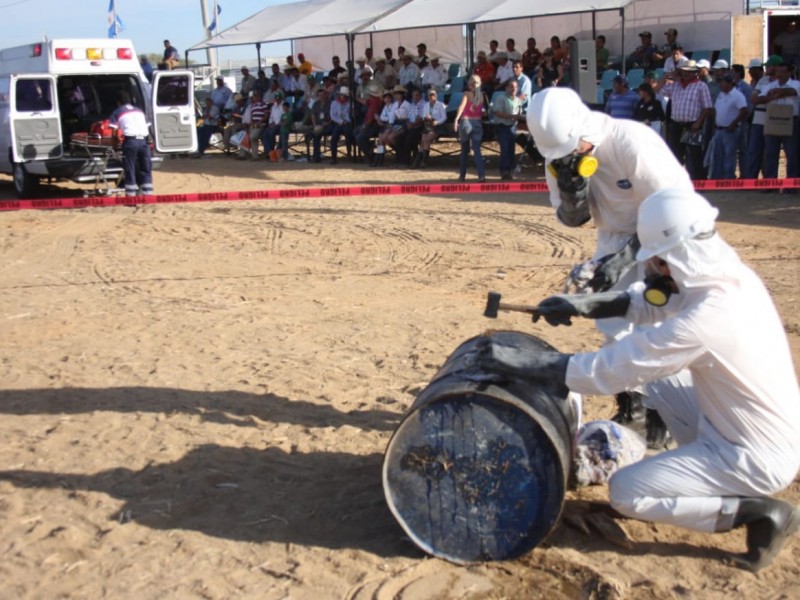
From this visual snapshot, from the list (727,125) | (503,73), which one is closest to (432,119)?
(503,73)

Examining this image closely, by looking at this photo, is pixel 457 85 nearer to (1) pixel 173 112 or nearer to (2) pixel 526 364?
(1) pixel 173 112

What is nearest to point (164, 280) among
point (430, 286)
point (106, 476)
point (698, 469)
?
point (430, 286)

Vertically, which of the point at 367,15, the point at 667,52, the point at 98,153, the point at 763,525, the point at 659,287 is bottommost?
the point at 763,525

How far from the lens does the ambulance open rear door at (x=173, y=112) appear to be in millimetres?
16172

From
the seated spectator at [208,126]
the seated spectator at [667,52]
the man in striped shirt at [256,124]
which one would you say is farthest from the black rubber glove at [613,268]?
the seated spectator at [208,126]

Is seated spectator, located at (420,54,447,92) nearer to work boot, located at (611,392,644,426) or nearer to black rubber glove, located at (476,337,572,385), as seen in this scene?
work boot, located at (611,392,644,426)

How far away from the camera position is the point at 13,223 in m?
13.8

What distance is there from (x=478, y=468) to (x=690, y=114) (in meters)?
12.2

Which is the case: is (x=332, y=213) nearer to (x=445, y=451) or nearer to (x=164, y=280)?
(x=164, y=280)

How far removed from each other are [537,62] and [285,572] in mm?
17928

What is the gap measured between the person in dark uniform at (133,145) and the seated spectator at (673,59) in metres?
9.19

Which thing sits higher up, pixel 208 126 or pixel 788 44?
pixel 788 44

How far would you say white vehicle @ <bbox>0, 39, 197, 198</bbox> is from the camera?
1522 centimetres

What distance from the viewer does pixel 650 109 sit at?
15789 millimetres
